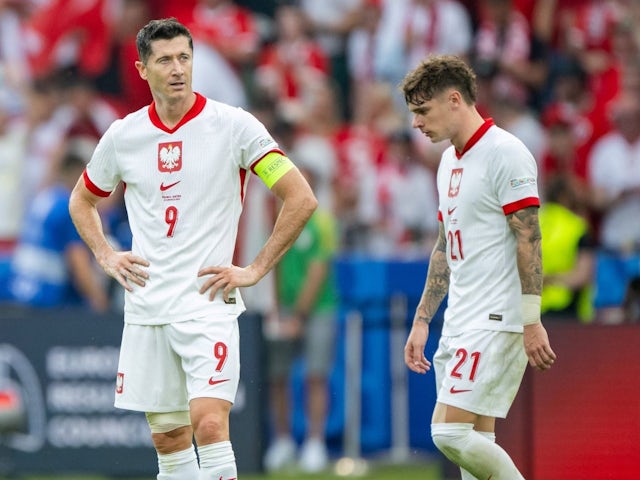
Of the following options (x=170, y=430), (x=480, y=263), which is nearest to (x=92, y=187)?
(x=170, y=430)

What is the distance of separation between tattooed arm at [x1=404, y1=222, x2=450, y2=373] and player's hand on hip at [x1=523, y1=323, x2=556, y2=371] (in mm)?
780

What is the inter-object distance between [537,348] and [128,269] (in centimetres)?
214

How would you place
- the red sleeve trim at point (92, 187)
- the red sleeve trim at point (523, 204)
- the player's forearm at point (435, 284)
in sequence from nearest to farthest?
the red sleeve trim at point (523, 204) → the red sleeve trim at point (92, 187) → the player's forearm at point (435, 284)

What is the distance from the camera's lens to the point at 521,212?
7004mm

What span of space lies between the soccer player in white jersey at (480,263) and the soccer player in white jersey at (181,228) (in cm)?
80

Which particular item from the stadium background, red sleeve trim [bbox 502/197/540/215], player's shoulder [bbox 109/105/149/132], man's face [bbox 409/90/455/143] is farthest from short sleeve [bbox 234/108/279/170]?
the stadium background

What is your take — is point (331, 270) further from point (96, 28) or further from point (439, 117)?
point (439, 117)

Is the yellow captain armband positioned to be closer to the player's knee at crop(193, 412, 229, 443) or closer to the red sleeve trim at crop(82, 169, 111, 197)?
the red sleeve trim at crop(82, 169, 111, 197)

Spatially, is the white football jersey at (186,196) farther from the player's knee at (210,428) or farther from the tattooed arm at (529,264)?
the tattooed arm at (529,264)

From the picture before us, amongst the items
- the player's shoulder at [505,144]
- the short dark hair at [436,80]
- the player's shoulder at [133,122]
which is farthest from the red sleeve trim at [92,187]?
the player's shoulder at [505,144]

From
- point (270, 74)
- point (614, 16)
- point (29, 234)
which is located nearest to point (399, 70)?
point (270, 74)

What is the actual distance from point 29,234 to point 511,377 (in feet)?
20.7

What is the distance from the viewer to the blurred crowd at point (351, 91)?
43.9ft

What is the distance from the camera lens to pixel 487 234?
7168 millimetres
